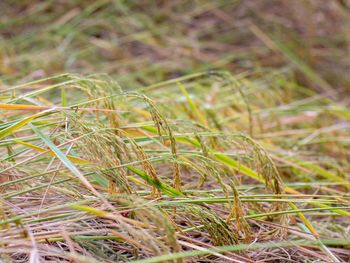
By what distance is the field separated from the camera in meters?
0.99

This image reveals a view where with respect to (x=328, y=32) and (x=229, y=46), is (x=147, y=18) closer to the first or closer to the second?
(x=229, y=46)

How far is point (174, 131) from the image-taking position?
1.33 meters

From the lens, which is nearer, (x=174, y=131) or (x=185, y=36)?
(x=174, y=131)

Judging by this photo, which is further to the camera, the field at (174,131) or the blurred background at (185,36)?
the blurred background at (185,36)

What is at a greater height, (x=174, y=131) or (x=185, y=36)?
(x=185, y=36)

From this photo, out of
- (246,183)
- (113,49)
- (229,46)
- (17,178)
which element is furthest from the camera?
(229,46)

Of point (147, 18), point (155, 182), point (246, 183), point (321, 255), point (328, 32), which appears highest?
point (147, 18)

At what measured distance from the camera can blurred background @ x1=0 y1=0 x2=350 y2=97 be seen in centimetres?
278

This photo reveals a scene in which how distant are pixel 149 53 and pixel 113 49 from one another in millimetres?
183

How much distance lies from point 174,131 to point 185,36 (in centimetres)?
178

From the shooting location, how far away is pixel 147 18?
3.03 m

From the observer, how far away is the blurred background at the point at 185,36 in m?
2.78

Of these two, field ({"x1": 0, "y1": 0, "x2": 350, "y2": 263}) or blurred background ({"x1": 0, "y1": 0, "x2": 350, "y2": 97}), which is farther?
blurred background ({"x1": 0, "y1": 0, "x2": 350, "y2": 97})

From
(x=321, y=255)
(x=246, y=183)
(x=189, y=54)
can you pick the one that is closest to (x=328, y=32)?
(x=189, y=54)
